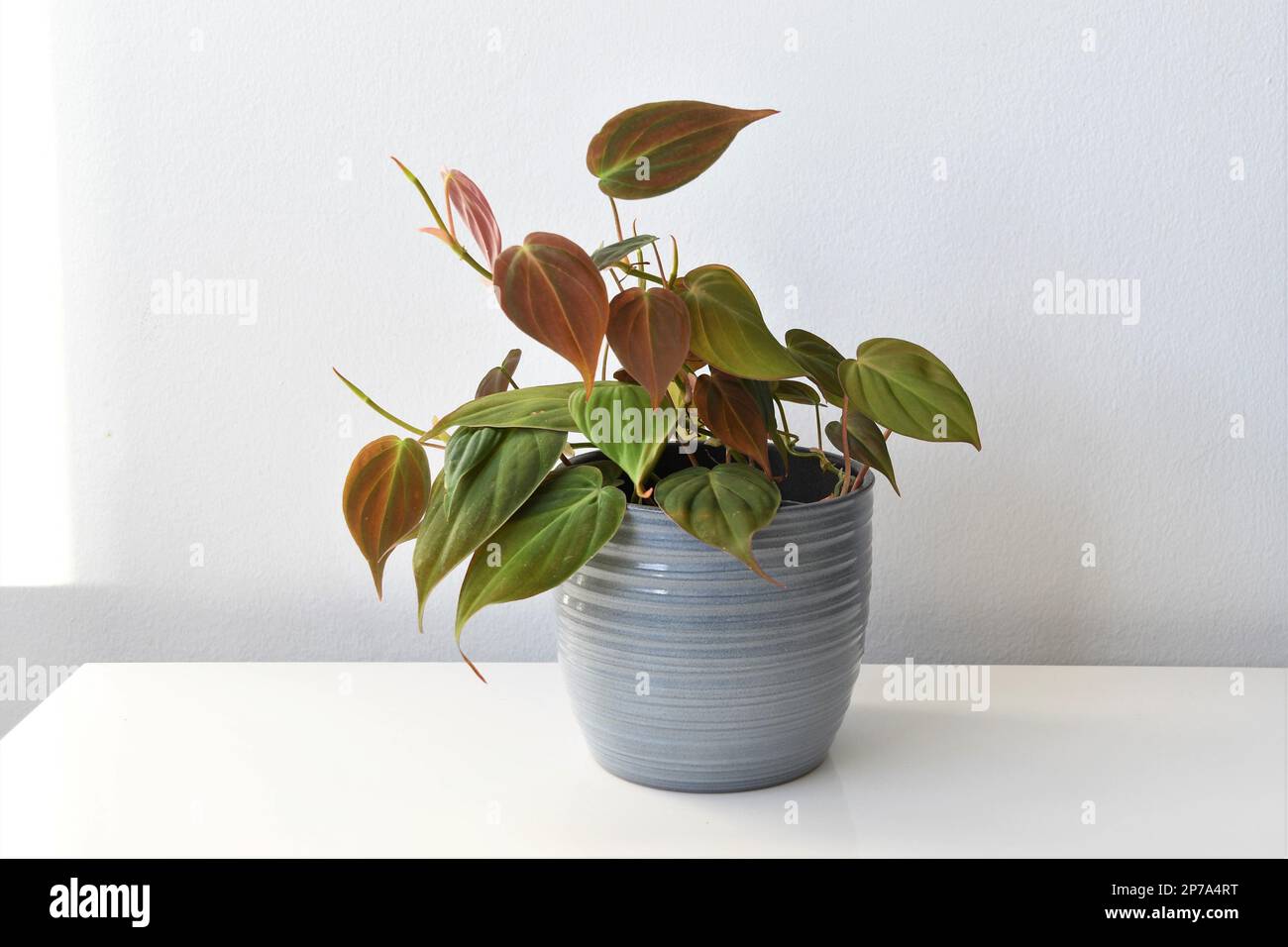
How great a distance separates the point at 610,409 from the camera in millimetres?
735

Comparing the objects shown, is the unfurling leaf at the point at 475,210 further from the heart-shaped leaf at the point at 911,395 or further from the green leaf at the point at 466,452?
the heart-shaped leaf at the point at 911,395

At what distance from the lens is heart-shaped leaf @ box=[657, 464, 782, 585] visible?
2.35ft

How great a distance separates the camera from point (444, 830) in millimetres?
794

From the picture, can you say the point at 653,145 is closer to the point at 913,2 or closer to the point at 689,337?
the point at 689,337

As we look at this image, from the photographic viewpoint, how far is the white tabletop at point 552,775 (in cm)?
78

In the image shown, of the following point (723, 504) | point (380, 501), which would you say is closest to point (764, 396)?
point (723, 504)

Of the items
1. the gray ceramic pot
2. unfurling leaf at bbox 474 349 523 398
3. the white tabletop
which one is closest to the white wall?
the white tabletop

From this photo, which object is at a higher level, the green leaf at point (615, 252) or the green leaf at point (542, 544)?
the green leaf at point (615, 252)

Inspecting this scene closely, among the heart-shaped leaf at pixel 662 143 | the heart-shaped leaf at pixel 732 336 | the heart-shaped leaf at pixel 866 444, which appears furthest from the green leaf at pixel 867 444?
the heart-shaped leaf at pixel 662 143

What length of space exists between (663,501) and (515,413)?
115 mm

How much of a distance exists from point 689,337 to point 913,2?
50cm

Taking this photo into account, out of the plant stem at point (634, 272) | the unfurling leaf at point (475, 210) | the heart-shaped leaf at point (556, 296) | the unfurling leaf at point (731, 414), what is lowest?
the unfurling leaf at point (731, 414)

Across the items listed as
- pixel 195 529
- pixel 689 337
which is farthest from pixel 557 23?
pixel 195 529

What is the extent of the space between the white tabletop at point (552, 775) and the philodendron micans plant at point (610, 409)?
166mm
